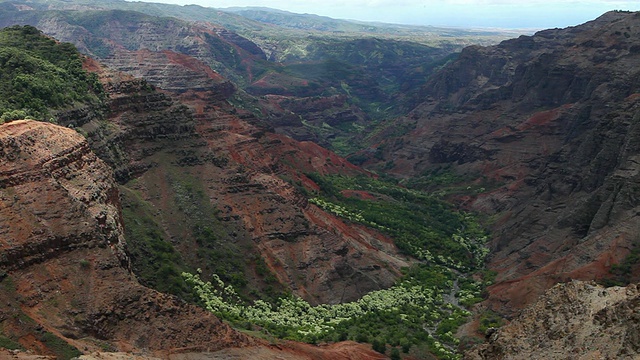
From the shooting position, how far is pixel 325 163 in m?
122

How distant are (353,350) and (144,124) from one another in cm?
3621

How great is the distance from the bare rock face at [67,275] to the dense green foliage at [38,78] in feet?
32.0

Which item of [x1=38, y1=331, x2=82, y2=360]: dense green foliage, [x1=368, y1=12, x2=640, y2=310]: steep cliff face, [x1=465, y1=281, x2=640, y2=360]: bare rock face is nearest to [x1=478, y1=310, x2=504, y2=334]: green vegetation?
[x1=368, y1=12, x2=640, y2=310]: steep cliff face

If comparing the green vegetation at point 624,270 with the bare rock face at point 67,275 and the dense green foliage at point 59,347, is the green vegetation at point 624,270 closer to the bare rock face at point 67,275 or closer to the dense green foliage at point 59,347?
the bare rock face at point 67,275

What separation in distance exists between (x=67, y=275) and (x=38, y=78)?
30.5 metres

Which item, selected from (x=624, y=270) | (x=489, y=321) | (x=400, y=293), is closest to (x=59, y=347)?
(x=489, y=321)

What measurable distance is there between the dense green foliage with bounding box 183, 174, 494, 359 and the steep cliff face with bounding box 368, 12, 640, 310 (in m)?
5.52

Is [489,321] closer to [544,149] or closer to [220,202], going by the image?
[220,202]

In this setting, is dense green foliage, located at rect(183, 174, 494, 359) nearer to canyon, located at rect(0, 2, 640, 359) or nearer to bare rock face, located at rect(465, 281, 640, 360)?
canyon, located at rect(0, 2, 640, 359)

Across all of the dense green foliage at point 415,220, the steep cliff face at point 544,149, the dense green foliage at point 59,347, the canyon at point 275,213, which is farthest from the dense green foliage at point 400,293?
the dense green foliage at point 59,347

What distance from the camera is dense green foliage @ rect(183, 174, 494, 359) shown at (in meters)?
54.0

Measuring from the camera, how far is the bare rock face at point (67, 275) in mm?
33906

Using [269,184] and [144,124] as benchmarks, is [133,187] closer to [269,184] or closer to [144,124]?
[144,124]

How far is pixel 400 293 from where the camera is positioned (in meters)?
68.4
